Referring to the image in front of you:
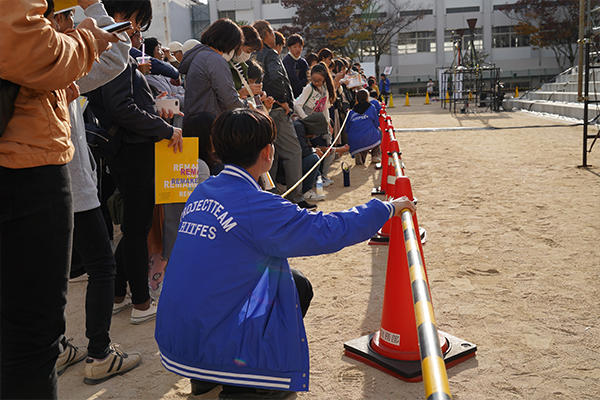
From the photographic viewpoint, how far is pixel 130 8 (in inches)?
125

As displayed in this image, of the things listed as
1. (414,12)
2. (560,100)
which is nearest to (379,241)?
(560,100)

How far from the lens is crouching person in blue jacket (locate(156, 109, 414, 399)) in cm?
212

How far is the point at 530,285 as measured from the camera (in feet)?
13.0

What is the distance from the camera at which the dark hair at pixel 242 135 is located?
90.0 inches

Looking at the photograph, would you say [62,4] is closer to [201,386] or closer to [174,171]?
[174,171]

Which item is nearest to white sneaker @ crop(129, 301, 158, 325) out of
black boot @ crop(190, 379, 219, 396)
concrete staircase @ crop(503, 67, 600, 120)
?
black boot @ crop(190, 379, 219, 396)

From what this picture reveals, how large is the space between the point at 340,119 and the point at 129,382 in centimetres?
836

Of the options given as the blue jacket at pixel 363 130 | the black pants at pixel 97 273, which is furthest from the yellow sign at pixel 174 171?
the blue jacket at pixel 363 130

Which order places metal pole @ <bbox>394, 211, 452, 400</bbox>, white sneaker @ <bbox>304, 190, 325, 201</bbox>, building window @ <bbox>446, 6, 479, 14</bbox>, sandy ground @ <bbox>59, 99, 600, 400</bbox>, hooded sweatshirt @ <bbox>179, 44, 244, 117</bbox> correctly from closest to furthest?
metal pole @ <bbox>394, 211, 452, 400</bbox> < sandy ground @ <bbox>59, 99, 600, 400</bbox> < hooded sweatshirt @ <bbox>179, 44, 244, 117</bbox> < white sneaker @ <bbox>304, 190, 325, 201</bbox> < building window @ <bbox>446, 6, 479, 14</bbox>

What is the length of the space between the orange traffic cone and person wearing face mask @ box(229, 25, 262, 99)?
8.46ft

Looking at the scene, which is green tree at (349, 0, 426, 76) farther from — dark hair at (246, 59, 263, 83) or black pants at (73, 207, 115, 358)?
black pants at (73, 207, 115, 358)

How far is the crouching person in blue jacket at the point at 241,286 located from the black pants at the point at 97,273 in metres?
0.65

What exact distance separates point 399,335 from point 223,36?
266cm

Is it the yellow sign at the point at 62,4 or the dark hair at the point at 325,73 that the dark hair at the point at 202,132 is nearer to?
the yellow sign at the point at 62,4
